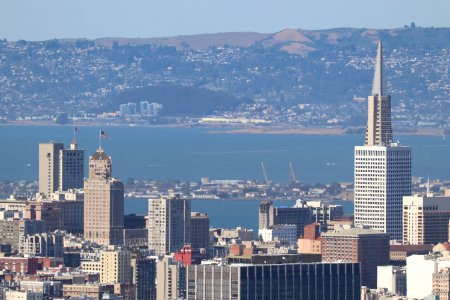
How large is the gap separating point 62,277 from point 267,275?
26060 millimetres

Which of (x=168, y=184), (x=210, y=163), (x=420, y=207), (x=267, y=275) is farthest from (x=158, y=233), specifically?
(x=210, y=163)

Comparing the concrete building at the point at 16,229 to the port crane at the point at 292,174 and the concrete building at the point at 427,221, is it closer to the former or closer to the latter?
the concrete building at the point at 427,221

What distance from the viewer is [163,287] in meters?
84.2

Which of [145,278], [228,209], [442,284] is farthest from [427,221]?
[228,209]

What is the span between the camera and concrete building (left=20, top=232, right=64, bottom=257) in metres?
101

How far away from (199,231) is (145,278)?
2028 centimetres

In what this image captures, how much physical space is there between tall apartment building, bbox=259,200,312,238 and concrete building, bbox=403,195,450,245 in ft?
26.4

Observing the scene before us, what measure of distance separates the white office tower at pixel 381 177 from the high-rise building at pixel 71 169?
13520 mm

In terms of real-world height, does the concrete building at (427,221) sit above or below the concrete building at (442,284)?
above

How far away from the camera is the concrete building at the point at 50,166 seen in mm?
120812

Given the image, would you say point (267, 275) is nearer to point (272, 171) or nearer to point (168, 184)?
point (168, 184)

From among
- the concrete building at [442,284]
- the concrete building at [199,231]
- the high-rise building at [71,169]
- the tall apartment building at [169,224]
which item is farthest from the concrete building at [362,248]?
the high-rise building at [71,169]

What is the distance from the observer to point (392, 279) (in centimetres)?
8812

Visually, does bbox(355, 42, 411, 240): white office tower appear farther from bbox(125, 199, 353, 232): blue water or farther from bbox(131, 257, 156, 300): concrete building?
bbox(131, 257, 156, 300): concrete building
